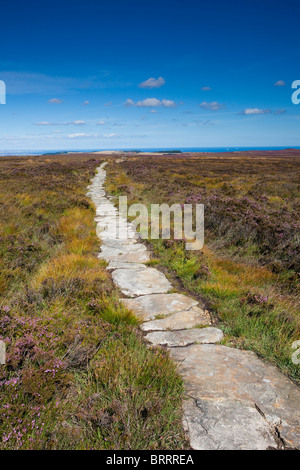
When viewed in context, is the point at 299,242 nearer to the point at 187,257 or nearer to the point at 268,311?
the point at 187,257

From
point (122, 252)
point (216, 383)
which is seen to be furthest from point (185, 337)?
point (122, 252)

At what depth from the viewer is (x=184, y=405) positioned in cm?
210

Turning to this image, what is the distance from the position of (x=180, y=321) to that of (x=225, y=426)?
1.53 m

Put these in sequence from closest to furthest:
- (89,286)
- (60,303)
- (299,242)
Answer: (60,303), (89,286), (299,242)

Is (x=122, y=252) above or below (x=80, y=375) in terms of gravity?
above

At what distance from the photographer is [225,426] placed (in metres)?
1.92

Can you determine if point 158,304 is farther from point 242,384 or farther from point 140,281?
point 242,384

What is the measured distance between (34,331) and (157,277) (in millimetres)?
2569

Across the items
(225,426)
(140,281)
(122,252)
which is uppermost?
(122,252)

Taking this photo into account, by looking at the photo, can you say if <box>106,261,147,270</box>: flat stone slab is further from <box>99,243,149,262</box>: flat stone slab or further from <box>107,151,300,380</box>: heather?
<box>107,151,300,380</box>: heather

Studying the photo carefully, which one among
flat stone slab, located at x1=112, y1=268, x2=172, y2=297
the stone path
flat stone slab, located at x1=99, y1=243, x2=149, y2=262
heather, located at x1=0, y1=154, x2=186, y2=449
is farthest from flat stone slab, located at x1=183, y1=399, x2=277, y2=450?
flat stone slab, located at x1=99, y1=243, x2=149, y2=262

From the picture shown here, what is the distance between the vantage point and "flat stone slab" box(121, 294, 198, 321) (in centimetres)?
361

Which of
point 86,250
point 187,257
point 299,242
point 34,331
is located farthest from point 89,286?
point 299,242

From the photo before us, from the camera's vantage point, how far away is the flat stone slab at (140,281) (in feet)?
14.0
